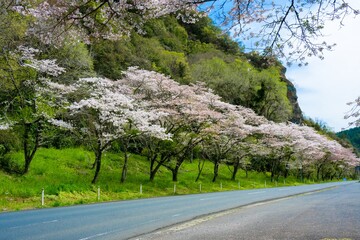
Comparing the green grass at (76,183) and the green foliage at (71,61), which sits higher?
the green foliage at (71,61)

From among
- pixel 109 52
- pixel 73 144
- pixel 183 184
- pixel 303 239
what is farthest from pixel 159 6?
pixel 109 52

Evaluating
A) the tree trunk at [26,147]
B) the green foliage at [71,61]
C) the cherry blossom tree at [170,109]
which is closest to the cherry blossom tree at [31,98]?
the tree trunk at [26,147]

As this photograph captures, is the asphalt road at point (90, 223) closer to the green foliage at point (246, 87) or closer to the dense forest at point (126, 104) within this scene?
the dense forest at point (126, 104)

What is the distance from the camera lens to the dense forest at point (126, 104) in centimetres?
2306

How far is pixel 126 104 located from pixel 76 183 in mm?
6541

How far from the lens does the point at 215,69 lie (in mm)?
60188

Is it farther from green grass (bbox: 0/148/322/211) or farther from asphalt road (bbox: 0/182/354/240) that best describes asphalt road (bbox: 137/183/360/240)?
green grass (bbox: 0/148/322/211)

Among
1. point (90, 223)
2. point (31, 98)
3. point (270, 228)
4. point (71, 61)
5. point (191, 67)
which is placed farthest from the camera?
point (191, 67)

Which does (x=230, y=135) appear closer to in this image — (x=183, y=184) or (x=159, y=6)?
(x=183, y=184)

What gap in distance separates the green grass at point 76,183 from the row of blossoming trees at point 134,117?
1.09 metres

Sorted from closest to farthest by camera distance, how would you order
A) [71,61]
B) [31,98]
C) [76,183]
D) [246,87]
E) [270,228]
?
[270,228] → [76,183] → [31,98] → [71,61] → [246,87]

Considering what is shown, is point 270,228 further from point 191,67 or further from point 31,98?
point 191,67

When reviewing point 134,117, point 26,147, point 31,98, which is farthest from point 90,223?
point 31,98

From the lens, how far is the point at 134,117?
26.8 metres
